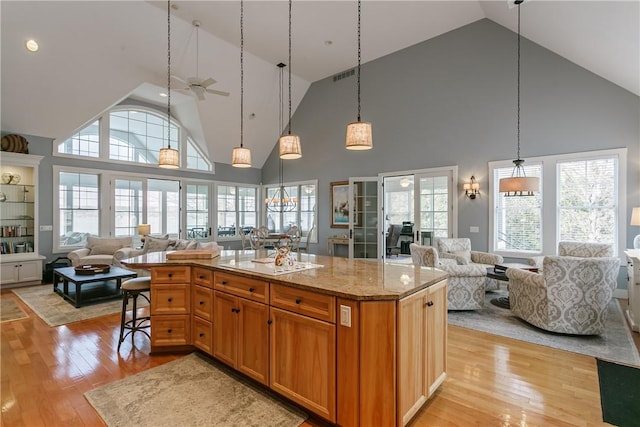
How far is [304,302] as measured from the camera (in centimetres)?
204

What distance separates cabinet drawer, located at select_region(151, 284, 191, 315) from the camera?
305 cm

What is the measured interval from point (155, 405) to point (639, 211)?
611 centimetres

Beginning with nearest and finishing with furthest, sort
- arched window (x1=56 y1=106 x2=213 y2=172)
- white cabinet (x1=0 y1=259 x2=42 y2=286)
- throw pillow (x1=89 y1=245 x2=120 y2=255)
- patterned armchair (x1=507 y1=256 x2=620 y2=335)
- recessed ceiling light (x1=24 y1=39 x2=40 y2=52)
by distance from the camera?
patterned armchair (x1=507 y1=256 x2=620 y2=335) → recessed ceiling light (x1=24 y1=39 x2=40 y2=52) → white cabinet (x1=0 y1=259 x2=42 y2=286) → throw pillow (x1=89 y1=245 x2=120 y2=255) → arched window (x1=56 y1=106 x2=213 y2=172)

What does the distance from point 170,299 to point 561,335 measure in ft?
14.3

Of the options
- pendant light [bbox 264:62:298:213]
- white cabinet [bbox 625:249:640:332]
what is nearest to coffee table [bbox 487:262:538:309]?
white cabinet [bbox 625:249:640:332]

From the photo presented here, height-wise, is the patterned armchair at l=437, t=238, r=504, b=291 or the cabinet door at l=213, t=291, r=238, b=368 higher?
the patterned armchair at l=437, t=238, r=504, b=291

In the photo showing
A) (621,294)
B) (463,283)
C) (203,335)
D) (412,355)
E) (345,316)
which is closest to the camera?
(345,316)

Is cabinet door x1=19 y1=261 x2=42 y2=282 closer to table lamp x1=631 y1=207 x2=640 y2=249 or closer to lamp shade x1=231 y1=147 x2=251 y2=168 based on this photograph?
lamp shade x1=231 y1=147 x2=251 y2=168

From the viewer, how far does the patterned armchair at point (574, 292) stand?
3.32 metres

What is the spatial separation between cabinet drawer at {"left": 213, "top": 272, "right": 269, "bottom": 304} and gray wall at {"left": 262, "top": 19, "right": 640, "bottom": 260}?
509cm

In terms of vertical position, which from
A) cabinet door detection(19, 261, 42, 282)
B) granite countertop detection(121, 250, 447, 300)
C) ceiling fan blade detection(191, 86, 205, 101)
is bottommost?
cabinet door detection(19, 261, 42, 282)

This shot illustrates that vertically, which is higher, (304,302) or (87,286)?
(304,302)

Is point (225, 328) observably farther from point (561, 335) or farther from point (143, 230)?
point (143, 230)

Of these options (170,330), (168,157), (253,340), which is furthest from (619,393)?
(168,157)
